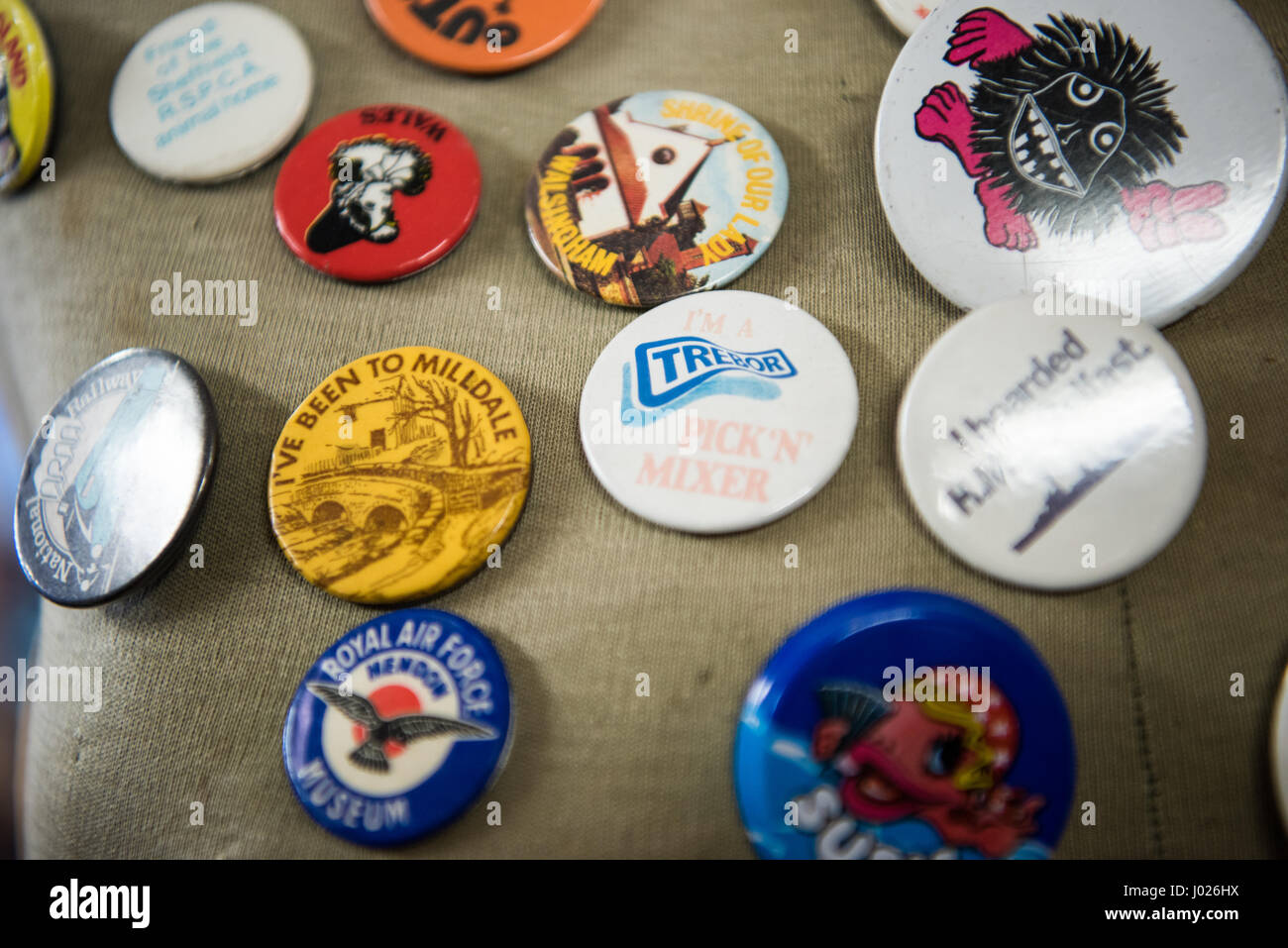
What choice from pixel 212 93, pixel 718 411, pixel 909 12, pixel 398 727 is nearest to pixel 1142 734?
pixel 718 411

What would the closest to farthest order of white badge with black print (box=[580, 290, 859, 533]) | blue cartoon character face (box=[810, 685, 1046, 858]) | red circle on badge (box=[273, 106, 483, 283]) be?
1. blue cartoon character face (box=[810, 685, 1046, 858])
2. white badge with black print (box=[580, 290, 859, 533])
3. red circle on badge (box=[273, 106, 483, 283])

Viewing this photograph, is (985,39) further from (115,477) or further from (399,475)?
(115,477)

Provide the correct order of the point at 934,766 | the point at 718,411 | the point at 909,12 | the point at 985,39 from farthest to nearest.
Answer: the point at 909,12 → the point at 985,39 → the point at 718,411 → the point at 934,766

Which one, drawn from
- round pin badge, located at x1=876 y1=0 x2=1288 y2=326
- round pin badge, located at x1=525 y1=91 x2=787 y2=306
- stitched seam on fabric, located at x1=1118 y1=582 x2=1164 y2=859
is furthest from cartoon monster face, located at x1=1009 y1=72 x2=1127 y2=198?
stitched seam on fabric, located at x1=1118 y1=582 x2=1164 y2=859

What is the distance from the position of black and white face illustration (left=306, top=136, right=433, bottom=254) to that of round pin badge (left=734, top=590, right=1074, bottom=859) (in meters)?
0.88

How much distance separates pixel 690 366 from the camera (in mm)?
1017

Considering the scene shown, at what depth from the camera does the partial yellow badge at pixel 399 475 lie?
38.9 inches

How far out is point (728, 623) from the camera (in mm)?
951

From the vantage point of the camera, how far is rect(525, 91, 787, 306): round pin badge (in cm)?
110

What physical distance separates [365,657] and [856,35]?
1192 millimetres

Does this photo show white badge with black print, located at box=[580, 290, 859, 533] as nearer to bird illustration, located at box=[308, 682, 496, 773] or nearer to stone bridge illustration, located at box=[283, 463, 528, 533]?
stone bridge illustration, located at box=[283, 463, 528, 533]

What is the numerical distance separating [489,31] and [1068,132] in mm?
902

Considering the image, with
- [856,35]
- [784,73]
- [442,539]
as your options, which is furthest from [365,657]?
[856,35]
